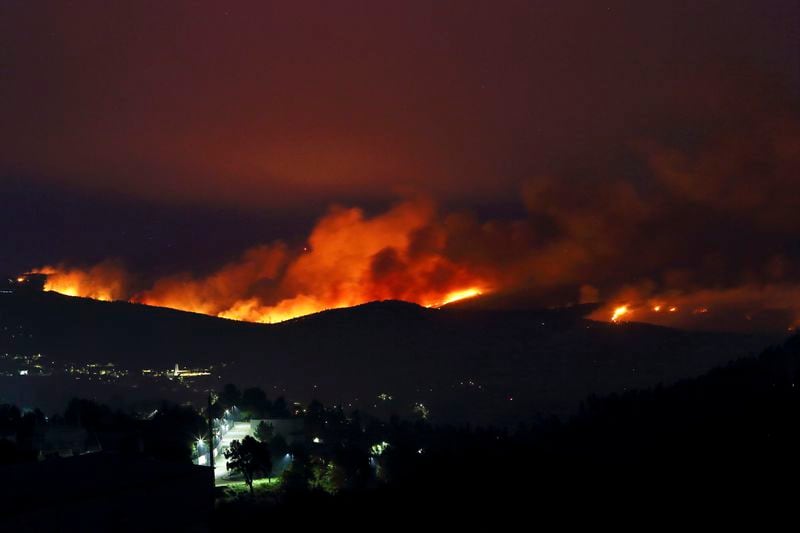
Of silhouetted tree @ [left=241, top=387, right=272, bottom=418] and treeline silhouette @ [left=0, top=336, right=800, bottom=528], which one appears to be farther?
silhouetted tree @ [left=241, top=387, right=272, bottom=418]

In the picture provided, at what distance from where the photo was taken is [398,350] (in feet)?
448

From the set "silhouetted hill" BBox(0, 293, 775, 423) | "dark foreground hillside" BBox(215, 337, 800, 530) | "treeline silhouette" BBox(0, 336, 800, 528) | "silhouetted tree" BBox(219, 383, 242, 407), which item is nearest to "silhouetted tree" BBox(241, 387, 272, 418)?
"treeline silhouette" BBox(0, 336, 800, 528)

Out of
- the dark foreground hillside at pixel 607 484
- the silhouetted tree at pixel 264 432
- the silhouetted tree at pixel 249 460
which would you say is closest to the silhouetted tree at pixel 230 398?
the silhouetted tree at pixel 264 432

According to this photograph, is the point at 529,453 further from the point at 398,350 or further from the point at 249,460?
the point at 398,350

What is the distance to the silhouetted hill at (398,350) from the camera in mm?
113688

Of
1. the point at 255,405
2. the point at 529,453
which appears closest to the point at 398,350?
the point at 255,405

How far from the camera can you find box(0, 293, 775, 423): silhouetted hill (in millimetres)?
113688

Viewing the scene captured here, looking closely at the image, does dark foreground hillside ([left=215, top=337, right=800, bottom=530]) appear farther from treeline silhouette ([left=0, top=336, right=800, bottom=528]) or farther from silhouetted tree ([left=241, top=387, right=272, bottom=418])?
silhouetted tree ([left=241, top=387, right=272, bottom=418])

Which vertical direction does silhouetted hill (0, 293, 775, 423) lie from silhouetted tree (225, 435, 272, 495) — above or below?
above

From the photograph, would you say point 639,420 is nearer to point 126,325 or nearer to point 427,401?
point 427,401

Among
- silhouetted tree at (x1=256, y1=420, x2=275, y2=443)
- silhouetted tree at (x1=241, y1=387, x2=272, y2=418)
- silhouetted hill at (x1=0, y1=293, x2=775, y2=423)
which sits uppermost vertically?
silhouetted hill at (x1=0, y1=293, x2=775, y2=423)

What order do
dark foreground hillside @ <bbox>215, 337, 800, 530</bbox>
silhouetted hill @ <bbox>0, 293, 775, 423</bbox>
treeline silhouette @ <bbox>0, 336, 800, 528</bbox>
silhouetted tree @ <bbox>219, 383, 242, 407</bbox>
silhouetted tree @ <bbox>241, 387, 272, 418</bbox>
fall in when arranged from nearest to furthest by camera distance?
dark foreground hillside @ <bbox>215, 337, 800, 530</bbox> → treeline silhouette @ <bbox>0, 336, 800, 528</bbox> → silhouetted tree @ <bbox>241, 387, 272, 418</bbox> → silhouetted tree @ <bbox>219, 383, 242, 407</bbox> → silhouetted hill @ <bbox>0, 293, 775, 423</bbox>

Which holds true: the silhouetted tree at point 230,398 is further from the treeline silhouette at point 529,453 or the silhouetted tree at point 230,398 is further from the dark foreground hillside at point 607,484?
the dark foreground hillside at point 607,484

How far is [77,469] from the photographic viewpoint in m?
30.8
